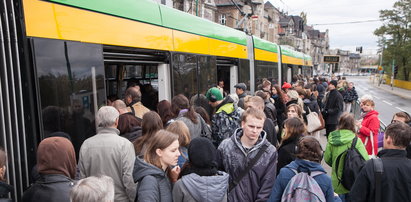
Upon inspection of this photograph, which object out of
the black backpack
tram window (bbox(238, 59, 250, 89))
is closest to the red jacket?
the black backpack

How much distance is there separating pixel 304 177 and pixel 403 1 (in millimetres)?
51899

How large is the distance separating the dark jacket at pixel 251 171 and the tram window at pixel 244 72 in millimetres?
6924

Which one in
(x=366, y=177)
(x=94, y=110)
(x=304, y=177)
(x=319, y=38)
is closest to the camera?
(x=304, y=177)

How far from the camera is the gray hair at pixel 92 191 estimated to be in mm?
1875

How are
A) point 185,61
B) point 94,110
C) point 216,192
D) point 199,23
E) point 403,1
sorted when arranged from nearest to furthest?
point 216,192, point 94,110, point 185,61, point 199,23, point 403,1

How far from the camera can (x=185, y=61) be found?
6.48 metres

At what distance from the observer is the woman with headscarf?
2.30 meters

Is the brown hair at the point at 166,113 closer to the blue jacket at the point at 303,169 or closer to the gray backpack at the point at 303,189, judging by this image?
the blue jacket at the point at 303,169

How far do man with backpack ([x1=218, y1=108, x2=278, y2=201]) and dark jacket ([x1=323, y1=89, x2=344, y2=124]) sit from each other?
5.61 m

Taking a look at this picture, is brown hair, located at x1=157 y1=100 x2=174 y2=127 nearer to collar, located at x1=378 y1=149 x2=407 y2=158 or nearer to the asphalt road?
collar, located at x1=378 y1=149 x2=407 y2=158

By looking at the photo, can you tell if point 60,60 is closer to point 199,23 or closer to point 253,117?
point 253,117

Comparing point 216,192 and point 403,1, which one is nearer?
point 216,192

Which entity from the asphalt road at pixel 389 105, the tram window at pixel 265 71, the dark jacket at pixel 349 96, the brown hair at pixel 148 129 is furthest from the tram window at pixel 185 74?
the asphalt road at pixel 389 105

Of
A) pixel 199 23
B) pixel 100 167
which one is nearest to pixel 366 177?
pixel 100 167
